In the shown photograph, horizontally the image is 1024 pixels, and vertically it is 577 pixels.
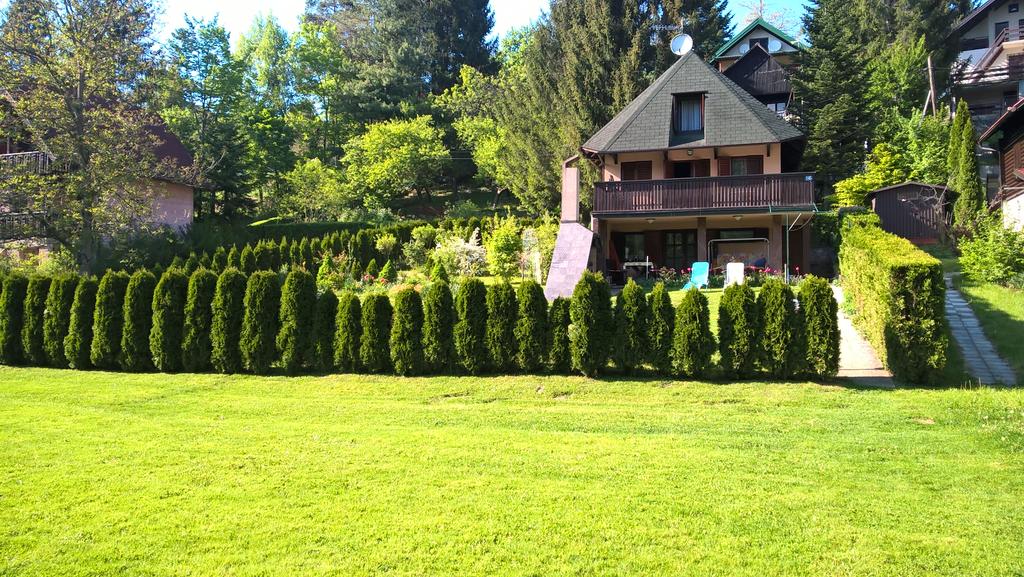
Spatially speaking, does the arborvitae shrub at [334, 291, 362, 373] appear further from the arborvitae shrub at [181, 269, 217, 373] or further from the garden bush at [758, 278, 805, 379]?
the garden bush at [758, 278, 805, 379]

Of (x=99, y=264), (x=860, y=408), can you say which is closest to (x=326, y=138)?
(x=99, y=264)

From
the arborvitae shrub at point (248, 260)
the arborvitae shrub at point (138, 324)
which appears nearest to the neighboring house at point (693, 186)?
the arborvitae shrub at point (138, 324)

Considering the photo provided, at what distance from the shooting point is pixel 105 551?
4285 mm

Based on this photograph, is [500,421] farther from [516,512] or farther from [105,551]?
[105,551]

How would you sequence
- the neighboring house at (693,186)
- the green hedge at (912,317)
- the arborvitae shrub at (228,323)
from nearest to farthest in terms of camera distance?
1. the green hedge at (912,317)
2. the arborvitae shrub at (228,323)
3. the neighboring house at (693,186)

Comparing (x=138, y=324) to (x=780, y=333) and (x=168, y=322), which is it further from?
(x=780, y=333)

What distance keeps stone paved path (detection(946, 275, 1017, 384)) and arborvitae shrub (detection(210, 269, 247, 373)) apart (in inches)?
420

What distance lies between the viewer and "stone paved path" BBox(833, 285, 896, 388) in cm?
899

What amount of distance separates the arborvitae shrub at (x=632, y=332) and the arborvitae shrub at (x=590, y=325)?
151 millimetres

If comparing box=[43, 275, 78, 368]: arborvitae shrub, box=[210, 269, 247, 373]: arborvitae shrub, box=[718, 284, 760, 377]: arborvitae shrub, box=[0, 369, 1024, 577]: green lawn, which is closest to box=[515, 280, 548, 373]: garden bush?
box=[0, 369, 1024, 577]: green lawn

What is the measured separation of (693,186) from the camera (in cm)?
1942

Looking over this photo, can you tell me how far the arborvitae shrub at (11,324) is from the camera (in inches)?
480

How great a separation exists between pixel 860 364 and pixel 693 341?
2.61 meters

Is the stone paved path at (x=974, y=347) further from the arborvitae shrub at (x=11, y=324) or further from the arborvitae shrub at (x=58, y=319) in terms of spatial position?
the arborvitae shrub at (x=11, y=324)
